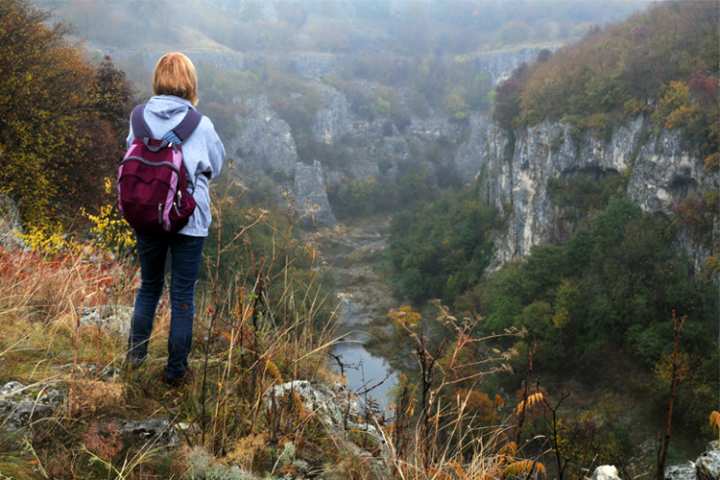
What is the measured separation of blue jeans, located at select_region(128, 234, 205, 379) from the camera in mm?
2697

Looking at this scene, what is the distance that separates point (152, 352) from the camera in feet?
10.00

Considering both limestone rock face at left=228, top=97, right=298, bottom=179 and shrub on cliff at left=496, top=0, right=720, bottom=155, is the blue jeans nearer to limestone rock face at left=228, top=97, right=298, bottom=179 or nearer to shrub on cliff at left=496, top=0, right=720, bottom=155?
shrub on cliff at left=496, top=0, right=720, bottom=155

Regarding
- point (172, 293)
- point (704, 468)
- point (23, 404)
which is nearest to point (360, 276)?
point (172, 293)

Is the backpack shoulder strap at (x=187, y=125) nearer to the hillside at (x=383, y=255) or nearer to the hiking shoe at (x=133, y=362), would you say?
the hillside at (x=383, y=255)

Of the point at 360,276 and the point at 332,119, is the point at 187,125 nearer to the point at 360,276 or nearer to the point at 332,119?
the point at 360,276

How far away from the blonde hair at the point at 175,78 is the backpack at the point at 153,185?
0.85 ft

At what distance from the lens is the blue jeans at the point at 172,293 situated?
8.85ft

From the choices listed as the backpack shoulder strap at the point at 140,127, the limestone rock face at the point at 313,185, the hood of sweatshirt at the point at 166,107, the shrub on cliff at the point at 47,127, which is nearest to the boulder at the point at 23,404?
the backpack shoulder strap at the point at 140,127

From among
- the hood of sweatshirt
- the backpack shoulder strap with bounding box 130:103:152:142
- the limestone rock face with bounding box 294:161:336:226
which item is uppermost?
the hood of sweatshirt

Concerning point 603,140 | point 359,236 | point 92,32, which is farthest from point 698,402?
point 92,32

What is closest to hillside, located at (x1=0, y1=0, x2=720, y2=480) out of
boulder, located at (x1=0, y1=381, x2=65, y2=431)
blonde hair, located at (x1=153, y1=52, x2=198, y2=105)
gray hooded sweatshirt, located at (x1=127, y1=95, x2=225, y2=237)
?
boulder, located at (x1=0, y1=381, x2=65, y2=431)

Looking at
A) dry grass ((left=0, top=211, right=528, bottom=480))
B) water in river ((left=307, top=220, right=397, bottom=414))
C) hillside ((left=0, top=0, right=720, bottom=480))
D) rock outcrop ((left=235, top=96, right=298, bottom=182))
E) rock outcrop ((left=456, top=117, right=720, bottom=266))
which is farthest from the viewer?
rock outcrop ((left=235, top=96, right=298, bottom=182))

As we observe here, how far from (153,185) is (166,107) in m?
0.40

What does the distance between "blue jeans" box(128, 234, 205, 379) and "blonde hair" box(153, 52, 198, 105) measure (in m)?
0.69
